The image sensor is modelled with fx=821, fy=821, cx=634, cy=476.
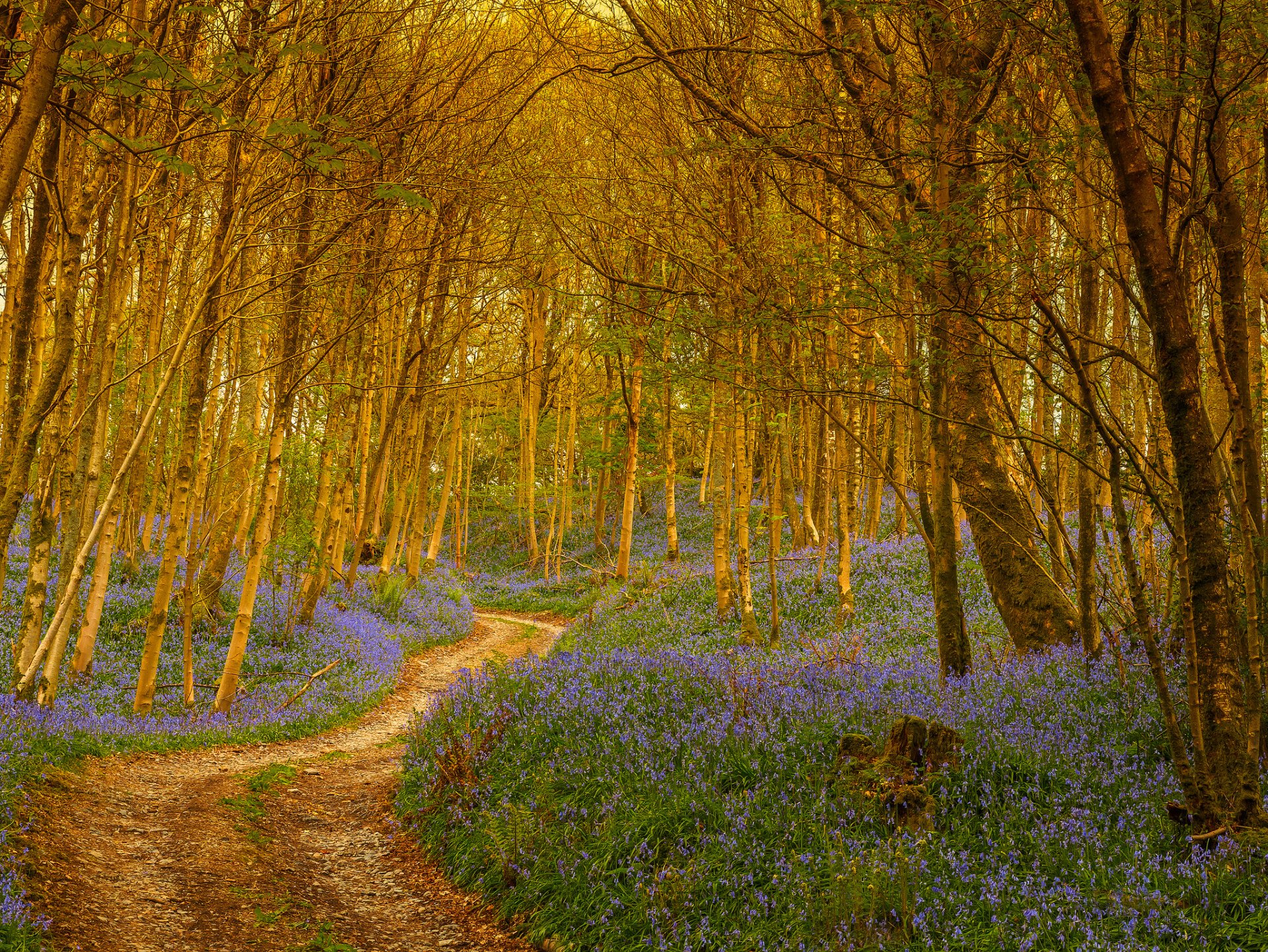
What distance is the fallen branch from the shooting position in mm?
12000

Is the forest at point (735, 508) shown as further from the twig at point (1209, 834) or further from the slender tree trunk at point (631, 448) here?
the slender tree trunk at point (631, 448)

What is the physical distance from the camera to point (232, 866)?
6.49 m

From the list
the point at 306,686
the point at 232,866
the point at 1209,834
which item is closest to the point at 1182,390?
the point at 1209,834

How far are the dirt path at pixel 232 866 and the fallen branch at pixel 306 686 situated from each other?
2173 mm

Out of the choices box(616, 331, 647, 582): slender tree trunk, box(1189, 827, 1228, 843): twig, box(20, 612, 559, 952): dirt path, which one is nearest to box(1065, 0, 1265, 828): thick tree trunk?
box(1189, 827, 1228, 843): twig

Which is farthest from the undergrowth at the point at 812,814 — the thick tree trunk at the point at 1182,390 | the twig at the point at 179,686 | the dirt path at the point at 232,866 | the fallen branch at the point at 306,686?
the twig at the point at 179,686

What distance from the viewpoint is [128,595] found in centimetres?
1555

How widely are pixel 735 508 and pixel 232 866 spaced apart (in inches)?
353

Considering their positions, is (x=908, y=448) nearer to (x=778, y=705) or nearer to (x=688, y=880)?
(x=778, y=705)

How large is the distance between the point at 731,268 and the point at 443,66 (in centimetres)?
379

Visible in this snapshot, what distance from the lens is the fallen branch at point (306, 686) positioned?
12000 millimetres

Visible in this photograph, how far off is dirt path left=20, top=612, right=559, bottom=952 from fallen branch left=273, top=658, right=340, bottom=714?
7.13 ft

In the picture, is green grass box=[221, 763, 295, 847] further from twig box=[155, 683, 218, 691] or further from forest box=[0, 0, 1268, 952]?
twig box=[155, 683, 218, 691]

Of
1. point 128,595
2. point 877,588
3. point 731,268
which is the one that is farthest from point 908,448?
point 128,595
